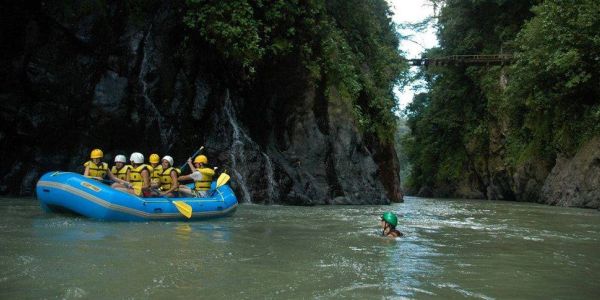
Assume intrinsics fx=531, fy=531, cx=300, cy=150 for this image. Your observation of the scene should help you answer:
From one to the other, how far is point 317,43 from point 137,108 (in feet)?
19.2

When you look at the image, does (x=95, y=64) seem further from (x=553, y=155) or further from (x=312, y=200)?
(x=553, y=155)

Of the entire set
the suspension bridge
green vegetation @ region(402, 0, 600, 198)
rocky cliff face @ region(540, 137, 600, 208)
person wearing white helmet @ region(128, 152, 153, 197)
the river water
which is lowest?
the river water

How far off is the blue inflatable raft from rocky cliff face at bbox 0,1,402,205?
16.3ft

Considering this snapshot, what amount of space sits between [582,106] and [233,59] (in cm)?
1118

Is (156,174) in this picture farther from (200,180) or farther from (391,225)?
(391,225)

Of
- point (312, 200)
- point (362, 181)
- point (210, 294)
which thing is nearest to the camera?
point (210, 294)

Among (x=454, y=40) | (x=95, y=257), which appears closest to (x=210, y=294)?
(x=95, y=257)

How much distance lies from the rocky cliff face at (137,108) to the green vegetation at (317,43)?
91 centimetres

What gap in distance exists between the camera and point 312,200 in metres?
14.6

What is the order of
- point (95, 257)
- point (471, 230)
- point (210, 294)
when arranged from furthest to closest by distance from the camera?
1. point (471, 230)
2. point (95, 257)
3. point (210, 294)

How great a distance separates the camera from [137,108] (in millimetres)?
14047

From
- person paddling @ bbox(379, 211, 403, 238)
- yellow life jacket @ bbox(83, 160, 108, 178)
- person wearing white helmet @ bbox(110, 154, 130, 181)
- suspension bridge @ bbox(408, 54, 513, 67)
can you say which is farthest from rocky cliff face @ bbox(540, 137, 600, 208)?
yellow life jacket @ bbox(83, 160, 108, 178)

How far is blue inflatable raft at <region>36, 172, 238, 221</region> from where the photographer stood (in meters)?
8.35

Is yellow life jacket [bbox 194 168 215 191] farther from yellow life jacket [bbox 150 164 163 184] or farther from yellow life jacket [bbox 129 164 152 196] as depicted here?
yellow life jacket [bbox 129 164 152 196]
